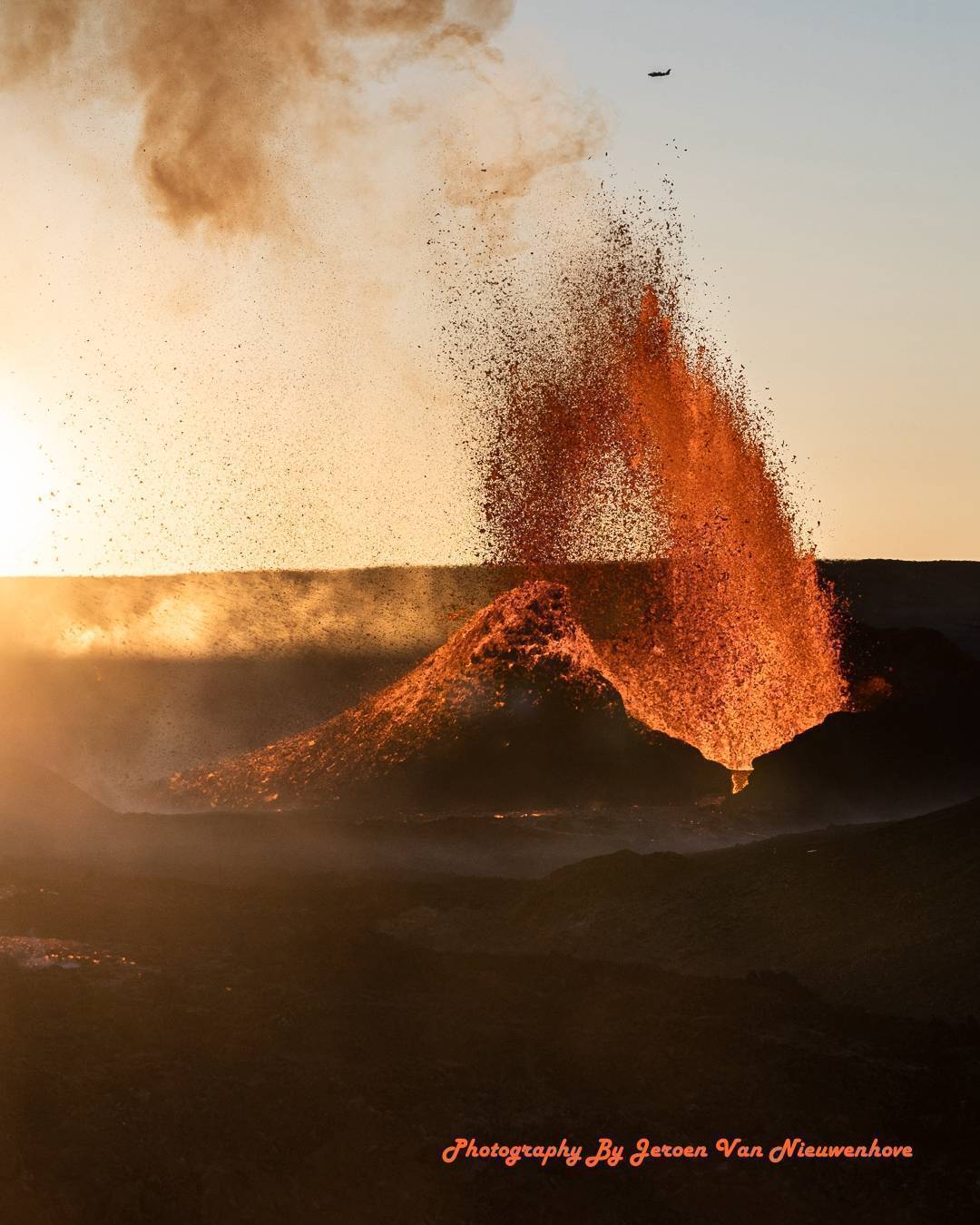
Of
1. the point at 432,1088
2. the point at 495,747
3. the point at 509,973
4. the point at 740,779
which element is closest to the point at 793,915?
the point at 509,973

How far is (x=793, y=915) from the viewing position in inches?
708

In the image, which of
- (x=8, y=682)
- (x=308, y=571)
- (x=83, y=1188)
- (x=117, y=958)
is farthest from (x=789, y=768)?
(x=308, y=571)

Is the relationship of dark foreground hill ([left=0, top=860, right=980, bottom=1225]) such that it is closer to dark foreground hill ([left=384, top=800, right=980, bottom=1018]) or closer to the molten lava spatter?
dark foreground hill ([left=384, top=800, right=980, bottom=1018])

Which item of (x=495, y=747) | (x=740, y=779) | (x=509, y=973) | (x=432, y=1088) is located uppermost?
(x=495, y=747)

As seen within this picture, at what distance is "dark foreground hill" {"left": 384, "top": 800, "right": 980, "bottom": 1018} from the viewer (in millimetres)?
15898

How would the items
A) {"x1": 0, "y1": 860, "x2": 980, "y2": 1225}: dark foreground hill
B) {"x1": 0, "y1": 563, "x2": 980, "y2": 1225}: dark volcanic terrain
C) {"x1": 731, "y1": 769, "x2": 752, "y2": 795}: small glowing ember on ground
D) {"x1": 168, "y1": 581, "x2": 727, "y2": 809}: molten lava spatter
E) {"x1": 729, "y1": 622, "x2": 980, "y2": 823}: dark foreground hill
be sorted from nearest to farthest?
{"x1": 0, "y1": 860, "x2": 980, "y2": 1225}: dark foreground hill < {"x1": 0, "y1": 563, "x2": 980, "y2": 1225}: dark volcanic terrain < {"x1": 729, "y1": 622, "x2": 980, "y2": 823}: dark foreground hill < {"x1": 168, "y1": 581, "x2": 727, "y2": 809}: molten lava spatter < {"x1": 731, "y1": 769, "x2": 752, "y2": 795}: small glowing ember on ground

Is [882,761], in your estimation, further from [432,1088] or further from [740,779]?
[432,1088]

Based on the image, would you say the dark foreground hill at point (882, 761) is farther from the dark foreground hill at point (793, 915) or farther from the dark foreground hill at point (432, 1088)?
the dark foreground hill at point (432, 1088)

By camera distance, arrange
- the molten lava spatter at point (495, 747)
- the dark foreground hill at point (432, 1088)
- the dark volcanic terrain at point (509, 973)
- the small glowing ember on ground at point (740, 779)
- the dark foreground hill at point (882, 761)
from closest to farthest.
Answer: the dark foreground hill at point (432, 1088) < the dark volcanic terrain at point (509, 973) < the dark foreground hill at point (882, 761) < the molten lava spatter at point (495, 747) < the small glowing ember on ground at point (740, 779)

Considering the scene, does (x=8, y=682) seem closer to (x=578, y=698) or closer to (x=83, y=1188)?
(x=578, y=698)

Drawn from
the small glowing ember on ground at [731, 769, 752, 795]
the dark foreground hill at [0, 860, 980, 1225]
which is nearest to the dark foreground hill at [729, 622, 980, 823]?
the small glowing ember on ground at [731, 769, 752, 795]

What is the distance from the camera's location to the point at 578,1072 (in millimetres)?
12727

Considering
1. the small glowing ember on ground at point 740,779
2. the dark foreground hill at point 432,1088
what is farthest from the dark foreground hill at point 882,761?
the dark foreground hill at point 432,1088

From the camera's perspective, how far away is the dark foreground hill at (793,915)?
52.2ft
